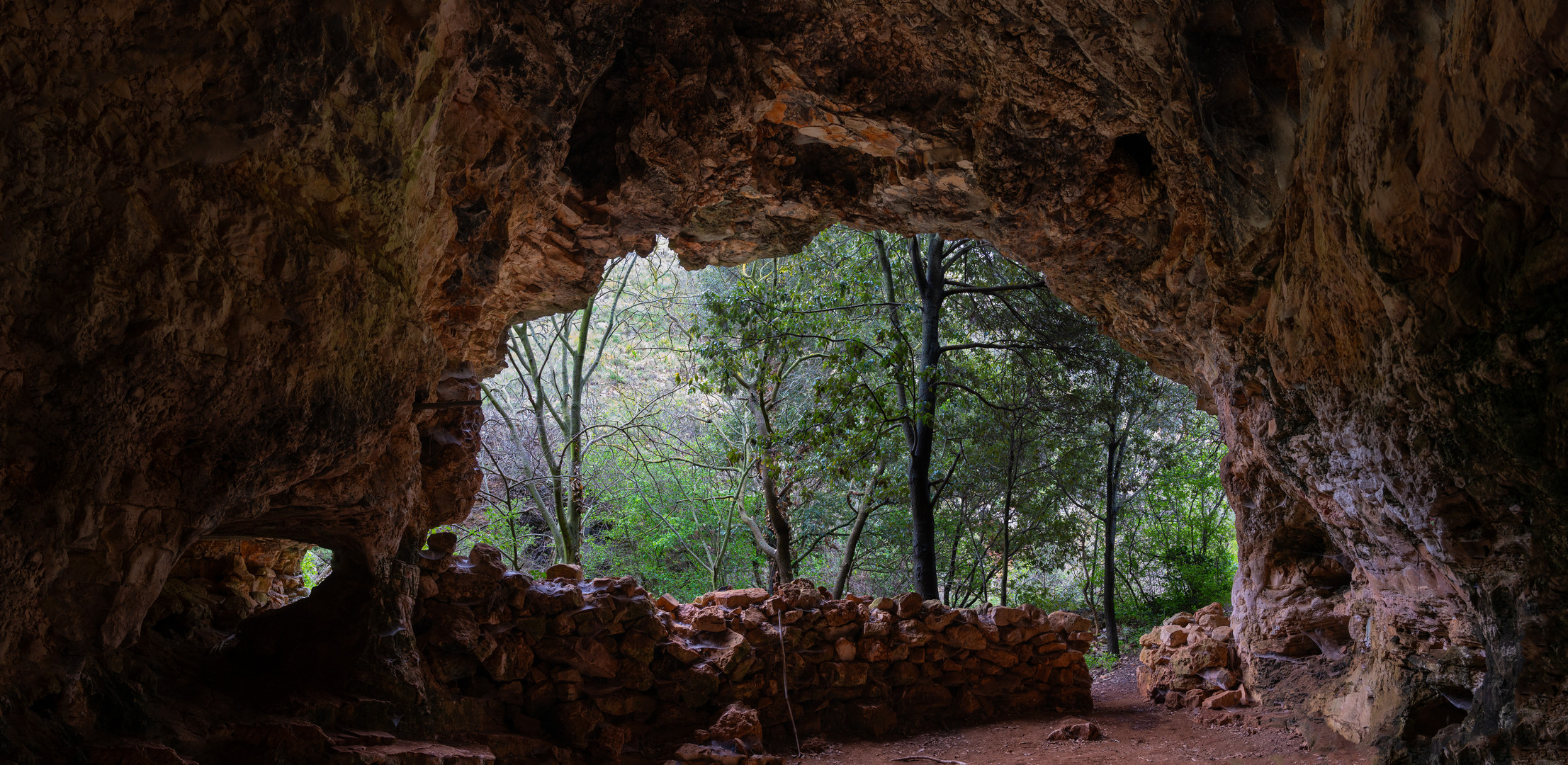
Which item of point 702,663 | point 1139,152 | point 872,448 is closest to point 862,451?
point 872,448

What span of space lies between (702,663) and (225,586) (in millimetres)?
3126

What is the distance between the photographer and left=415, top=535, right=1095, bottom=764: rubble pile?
5.19m

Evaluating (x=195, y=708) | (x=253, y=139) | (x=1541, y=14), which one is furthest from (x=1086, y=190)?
(x=195, y=708)

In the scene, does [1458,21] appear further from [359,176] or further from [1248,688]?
[1248,688]

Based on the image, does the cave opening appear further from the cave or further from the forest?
the forest

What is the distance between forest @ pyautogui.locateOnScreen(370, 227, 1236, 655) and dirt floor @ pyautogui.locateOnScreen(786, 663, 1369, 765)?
7.43 ft

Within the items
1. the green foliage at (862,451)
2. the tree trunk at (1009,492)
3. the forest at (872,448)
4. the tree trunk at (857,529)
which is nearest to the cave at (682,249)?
the green foliage at (862,451)

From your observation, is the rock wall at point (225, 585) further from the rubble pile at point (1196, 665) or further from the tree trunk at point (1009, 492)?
the tree trunk at point (1009, 492)

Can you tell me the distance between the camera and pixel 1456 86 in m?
2.35

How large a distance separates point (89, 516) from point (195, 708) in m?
1.70

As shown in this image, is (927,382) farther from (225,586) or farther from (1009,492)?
→ (225,586)

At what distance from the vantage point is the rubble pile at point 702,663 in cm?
519

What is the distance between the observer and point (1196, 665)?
7.22 m

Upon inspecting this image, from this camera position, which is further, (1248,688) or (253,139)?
→ (1248,688)
